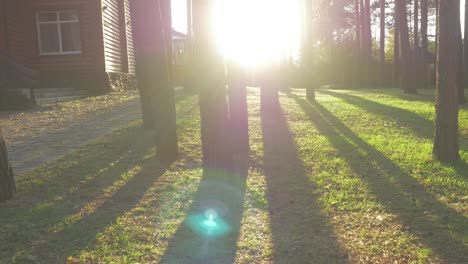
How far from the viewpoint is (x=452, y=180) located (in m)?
5.48

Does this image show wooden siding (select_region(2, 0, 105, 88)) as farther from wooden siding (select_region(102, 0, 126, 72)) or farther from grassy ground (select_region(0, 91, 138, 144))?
grassy ground (select_region(0, 91, 138, 144))

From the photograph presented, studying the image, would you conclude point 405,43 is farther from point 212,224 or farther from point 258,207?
point 212,224

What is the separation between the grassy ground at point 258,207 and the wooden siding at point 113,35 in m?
12.6

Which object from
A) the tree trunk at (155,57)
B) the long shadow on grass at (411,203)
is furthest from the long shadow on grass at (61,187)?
the long shadow on grass at (411,203)

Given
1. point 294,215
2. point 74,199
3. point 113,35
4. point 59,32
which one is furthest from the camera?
point 113,35

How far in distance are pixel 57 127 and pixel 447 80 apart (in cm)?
830

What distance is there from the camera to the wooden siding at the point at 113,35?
64.2 ft

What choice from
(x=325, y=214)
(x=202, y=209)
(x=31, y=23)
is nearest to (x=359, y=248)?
(x=325, y=214)

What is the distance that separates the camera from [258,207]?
15.8ft

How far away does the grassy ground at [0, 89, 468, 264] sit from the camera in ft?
12.1

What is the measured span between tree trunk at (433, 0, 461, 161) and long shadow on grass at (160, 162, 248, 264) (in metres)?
2.93

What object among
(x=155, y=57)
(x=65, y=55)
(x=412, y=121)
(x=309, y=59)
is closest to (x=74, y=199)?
(x=155, y=57)

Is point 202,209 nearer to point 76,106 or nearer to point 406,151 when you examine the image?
point 406,151

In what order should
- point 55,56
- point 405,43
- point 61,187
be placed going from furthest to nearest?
point 405,43
point 55,56
point 61,187
